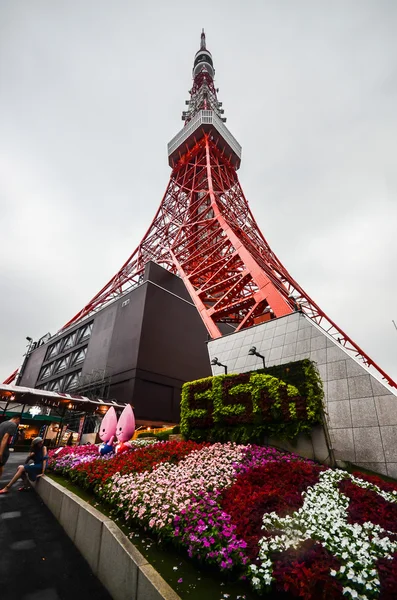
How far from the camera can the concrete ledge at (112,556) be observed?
2.72m

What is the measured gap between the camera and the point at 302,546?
3.11 m

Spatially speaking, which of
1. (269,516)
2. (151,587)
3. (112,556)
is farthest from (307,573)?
(112,556)

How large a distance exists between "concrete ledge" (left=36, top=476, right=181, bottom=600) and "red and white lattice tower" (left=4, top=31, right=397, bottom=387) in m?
9.19

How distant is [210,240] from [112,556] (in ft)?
73.7

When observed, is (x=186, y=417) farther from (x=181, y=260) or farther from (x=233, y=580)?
(x=181, y=260)

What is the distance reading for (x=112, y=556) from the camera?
11.1 ft

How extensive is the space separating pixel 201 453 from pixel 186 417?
2833 millimetres

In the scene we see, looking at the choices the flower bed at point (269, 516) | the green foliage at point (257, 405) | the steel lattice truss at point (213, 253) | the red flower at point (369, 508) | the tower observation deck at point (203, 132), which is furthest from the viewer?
the tower observation deck at point (203, 132)

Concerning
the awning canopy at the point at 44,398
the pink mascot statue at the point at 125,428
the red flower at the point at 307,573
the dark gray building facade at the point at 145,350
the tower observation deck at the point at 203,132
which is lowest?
the red flower at the point at 307,573

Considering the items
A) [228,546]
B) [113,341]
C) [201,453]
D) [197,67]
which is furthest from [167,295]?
[197,67]

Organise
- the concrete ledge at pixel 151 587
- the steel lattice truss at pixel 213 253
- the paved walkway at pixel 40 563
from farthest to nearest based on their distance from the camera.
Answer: the steel lattice truss at pixel 213 253 → the paved walkway at pixel 40 563 → the concrete ledge at pixel 151 587

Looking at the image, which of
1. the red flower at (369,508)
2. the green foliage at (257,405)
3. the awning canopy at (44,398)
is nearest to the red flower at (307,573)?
the red flower at (369,508)

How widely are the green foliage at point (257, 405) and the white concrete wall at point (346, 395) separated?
661 millimetres

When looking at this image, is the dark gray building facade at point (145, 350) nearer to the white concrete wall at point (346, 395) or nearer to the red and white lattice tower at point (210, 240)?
the red and white lattice tower at point (210, 240)
